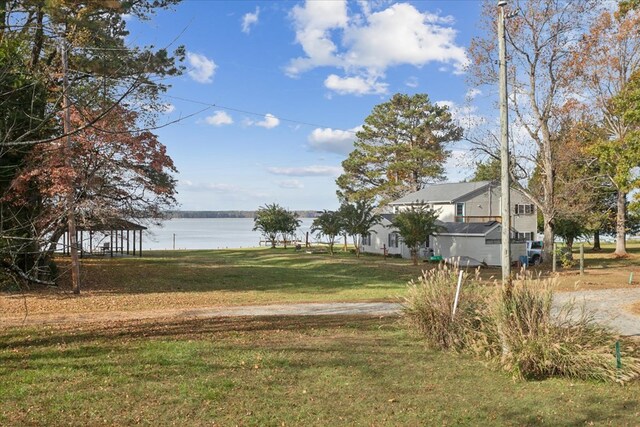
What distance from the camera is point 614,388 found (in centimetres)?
718

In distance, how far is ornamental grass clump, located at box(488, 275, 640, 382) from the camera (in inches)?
297

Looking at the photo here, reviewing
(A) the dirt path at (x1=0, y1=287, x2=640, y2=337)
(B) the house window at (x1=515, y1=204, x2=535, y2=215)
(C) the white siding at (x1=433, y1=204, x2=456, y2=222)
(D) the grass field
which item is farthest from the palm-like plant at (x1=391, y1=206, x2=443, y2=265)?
(D) the grass field

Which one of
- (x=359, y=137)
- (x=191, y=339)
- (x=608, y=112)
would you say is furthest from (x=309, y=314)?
(x=359, y=137)

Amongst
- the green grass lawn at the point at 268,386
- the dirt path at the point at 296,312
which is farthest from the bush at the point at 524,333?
the dirt path at the point at 296,312

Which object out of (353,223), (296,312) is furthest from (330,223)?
(296,312)

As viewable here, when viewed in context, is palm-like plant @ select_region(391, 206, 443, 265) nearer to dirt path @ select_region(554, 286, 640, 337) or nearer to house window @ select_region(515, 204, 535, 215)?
dirt path @ select_region(554, 286, 640, 337)

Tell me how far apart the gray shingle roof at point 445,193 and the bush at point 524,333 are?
2900 cm

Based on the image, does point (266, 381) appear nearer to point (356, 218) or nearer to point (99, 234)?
point (99, 234)

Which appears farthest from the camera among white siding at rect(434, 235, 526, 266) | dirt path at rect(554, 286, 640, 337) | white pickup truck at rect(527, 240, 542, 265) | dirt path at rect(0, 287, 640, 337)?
white pickup truck at rect(527, 240, 542, 265)

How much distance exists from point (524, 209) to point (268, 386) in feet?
124

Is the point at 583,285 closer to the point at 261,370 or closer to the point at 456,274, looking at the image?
the point at 456,274

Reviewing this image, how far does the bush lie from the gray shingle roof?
95.2 ft

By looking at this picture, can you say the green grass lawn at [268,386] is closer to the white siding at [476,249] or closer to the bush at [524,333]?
the bush at [524,333]

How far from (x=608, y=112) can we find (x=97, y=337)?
2954 cm
